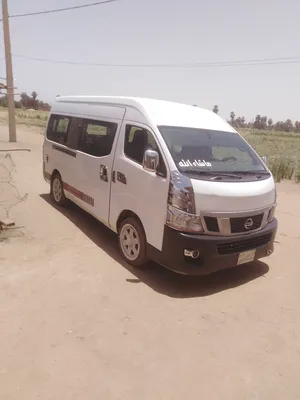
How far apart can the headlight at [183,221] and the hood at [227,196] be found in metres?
0.11

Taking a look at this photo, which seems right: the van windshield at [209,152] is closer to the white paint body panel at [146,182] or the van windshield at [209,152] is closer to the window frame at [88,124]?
the white paint body panel at [146,182]

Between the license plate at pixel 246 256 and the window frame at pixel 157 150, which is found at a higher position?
the window frame at pixel 157 150

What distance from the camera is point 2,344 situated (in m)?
2.88

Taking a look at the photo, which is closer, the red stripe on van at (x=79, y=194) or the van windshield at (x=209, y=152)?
the van windshield at (x=209, y=152)

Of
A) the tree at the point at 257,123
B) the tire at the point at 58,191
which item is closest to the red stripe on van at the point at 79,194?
the tire at the point at 58,191

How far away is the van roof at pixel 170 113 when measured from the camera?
442cm

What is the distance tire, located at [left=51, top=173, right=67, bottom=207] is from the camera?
670 centimetres

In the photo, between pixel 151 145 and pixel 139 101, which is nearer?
pixel 151 145

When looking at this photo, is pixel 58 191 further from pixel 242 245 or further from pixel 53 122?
pixel 242 245

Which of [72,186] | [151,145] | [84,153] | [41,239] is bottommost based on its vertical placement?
[41,239]

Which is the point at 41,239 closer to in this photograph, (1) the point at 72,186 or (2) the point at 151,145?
(1) the point at 72,186

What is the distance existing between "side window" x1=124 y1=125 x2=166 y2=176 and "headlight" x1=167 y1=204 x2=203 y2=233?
724 millimetres

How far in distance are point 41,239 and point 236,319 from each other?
126 inches

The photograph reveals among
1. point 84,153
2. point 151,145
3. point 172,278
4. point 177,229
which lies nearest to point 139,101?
point 151,145
